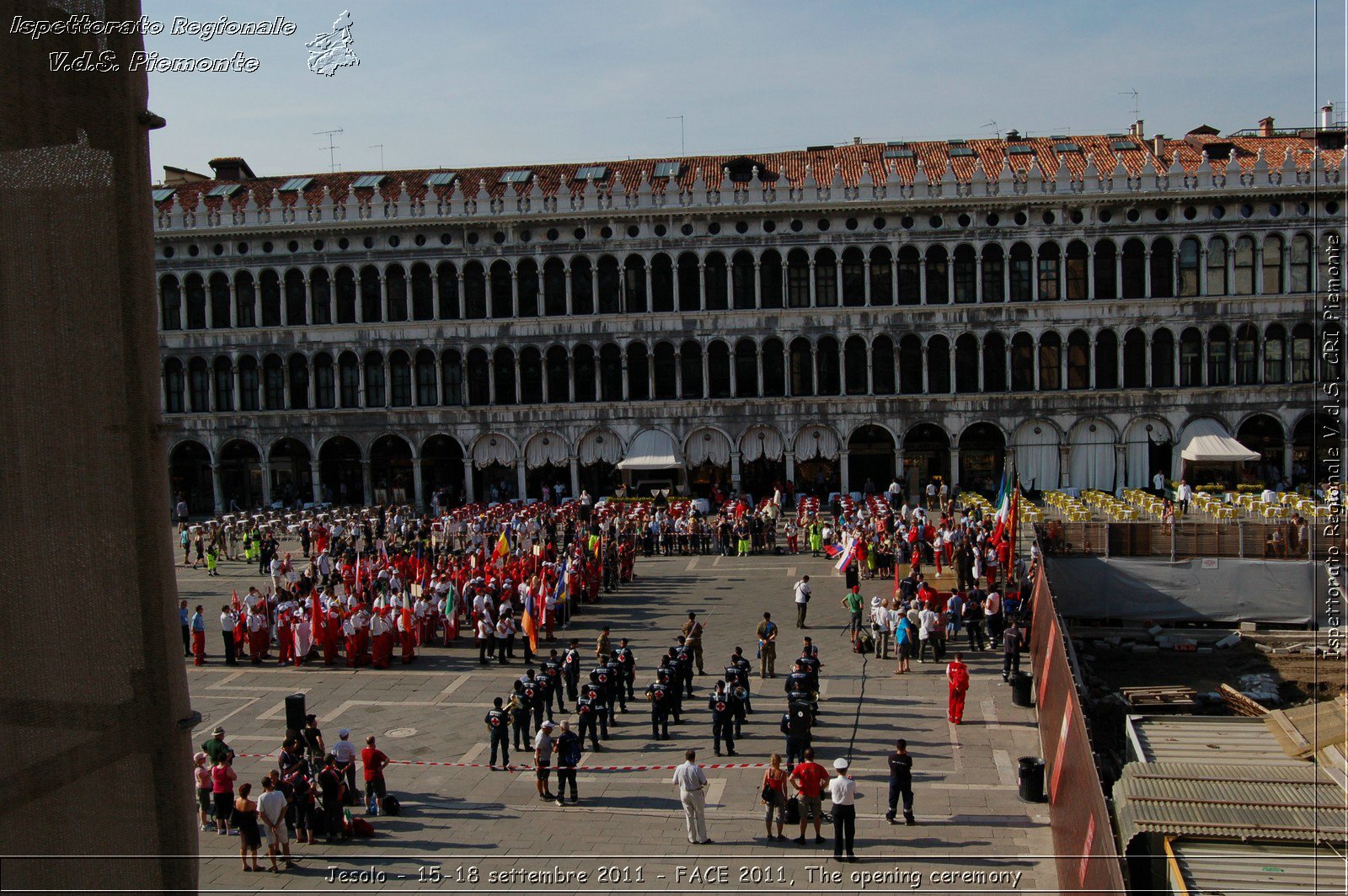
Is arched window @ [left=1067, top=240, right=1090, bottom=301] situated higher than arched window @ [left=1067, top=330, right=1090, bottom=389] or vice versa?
arched window @ [left=1067, top=240, right=1090, bottom=301]

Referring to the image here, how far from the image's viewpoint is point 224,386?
5147cm

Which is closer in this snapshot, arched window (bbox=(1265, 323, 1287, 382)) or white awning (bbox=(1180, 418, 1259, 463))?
white awning (bbox=(1180, 418, 1259, 463))

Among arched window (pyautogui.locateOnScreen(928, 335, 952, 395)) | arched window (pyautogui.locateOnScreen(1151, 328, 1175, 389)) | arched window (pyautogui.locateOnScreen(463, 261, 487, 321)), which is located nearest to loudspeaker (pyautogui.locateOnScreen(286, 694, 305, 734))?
arched window (pyautogui.locateOnScreen(463, 261, 487, 321))

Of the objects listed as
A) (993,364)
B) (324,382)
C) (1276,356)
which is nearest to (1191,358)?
(1276,356)

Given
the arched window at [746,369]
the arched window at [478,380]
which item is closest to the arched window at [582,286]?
the arched window at [478,380]

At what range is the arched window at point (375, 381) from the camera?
167 feet

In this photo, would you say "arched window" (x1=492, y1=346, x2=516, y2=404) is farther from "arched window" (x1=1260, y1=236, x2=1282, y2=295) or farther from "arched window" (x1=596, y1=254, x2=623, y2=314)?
"arched window" (x1=1260, y1=236, x2=1282, y2=295)

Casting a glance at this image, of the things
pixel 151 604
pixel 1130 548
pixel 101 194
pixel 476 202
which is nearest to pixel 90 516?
pixel 151 604

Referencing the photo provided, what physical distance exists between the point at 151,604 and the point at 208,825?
415 inches

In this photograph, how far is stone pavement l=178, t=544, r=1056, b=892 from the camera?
13.0 metres

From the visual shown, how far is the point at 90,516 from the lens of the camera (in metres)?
5.59

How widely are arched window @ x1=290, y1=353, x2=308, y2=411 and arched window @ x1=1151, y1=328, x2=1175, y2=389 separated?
3657 cm

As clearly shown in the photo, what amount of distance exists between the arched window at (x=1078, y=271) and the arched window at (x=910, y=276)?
6232 mm

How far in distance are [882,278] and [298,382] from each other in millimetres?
26225
